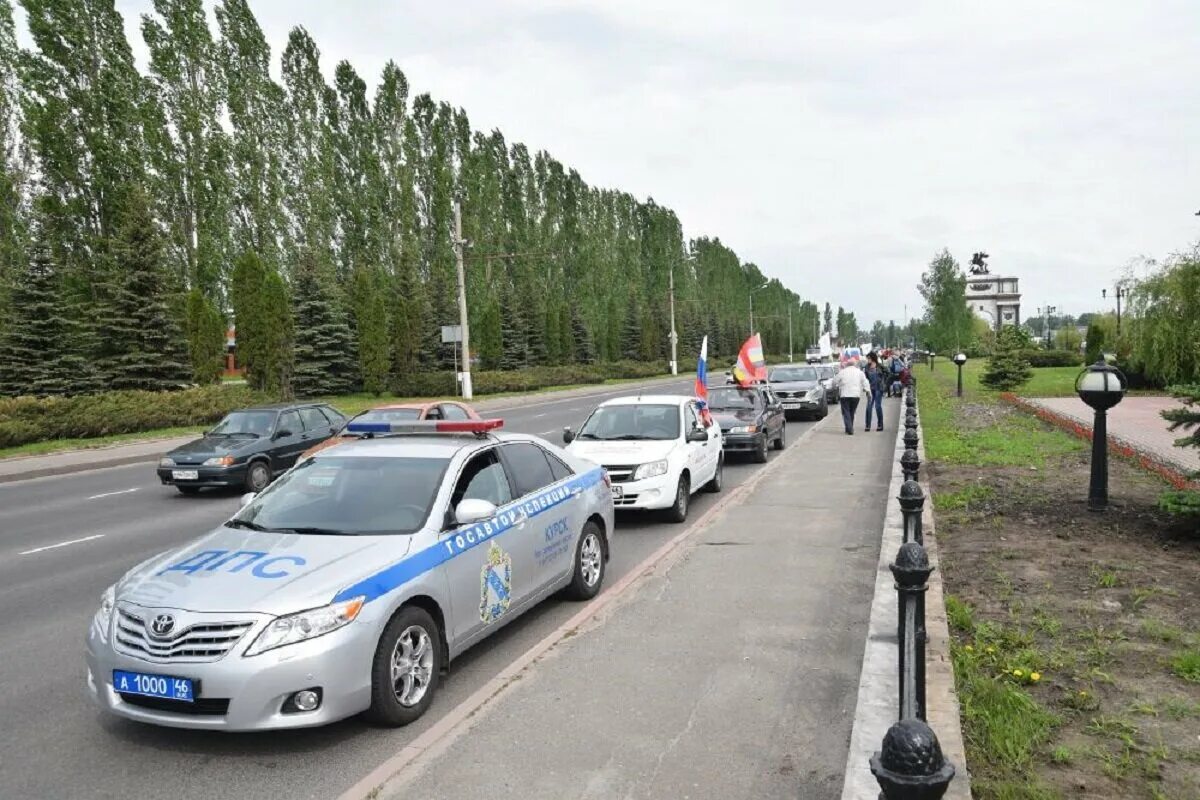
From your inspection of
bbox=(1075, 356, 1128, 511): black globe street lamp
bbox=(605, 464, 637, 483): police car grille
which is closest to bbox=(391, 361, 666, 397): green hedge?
bbox=(605, 464, 637, 483): police car grille

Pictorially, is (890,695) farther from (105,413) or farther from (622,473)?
(105,413)

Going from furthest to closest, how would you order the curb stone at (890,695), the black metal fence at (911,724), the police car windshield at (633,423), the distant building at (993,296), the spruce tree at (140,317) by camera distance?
the distant building at (993,296), the spruce tree at (140,317), the police car windshield at (633,423), the curb stone at (890,695), the black metal fence at (911,724)

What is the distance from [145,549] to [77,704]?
4.92 metres

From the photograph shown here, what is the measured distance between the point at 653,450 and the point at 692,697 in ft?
18.7

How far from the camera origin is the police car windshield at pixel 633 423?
11242 mm

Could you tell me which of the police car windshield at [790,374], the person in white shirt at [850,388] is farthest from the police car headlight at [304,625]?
the police car windshield at [790,374]

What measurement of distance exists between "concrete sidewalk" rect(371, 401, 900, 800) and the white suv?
61.7 inches

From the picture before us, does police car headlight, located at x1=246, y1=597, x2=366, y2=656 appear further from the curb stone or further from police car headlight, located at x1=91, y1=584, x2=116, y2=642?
the curb stone

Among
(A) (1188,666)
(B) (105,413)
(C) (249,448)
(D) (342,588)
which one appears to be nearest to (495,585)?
(D) (342,588)

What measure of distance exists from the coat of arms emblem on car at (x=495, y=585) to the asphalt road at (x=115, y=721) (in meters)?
0.38

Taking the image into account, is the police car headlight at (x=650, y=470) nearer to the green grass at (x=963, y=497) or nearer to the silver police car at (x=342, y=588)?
the green grass at (x=963, y=497)

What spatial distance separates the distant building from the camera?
11894cm

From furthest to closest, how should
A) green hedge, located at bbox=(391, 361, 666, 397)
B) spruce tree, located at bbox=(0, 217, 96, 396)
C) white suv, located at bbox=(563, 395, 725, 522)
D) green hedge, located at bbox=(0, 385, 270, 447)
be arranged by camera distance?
green hedge, located at bbox=(391, 361, 666, 397) < spruce tree, located at bbox=(0, 217, 96, 396) < green hedge, located at bbox=(0, 385, 270, 447) < white suv, located at bbox=(563, 395, 725, 522)

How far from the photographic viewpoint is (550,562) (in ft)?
21.0
